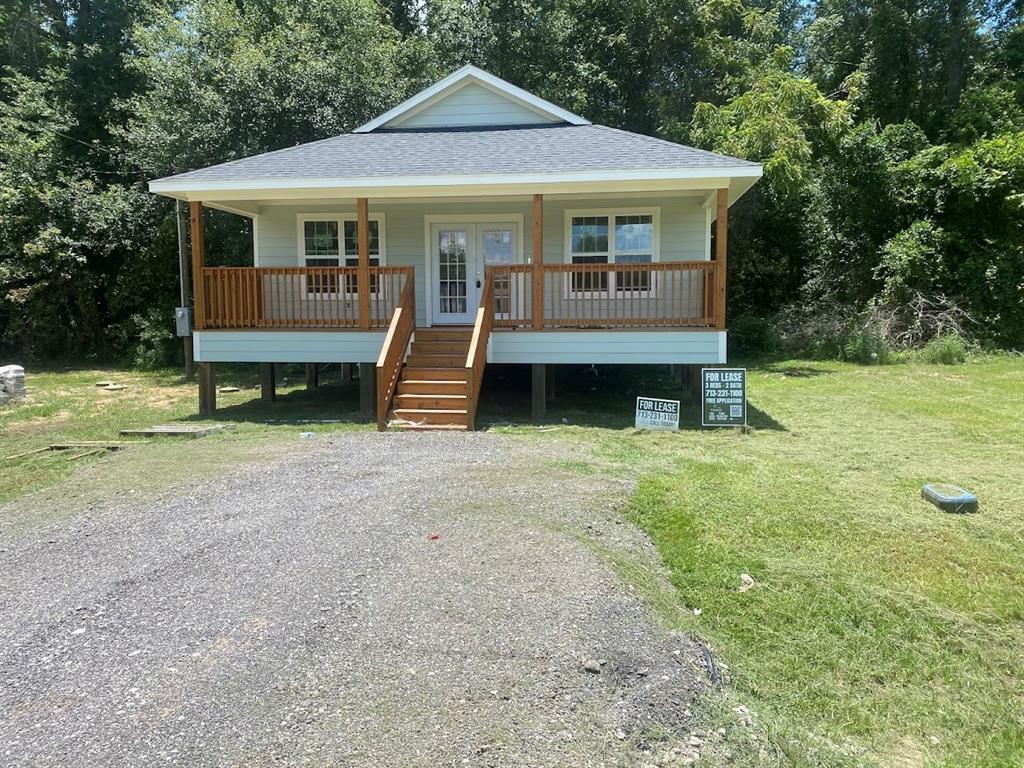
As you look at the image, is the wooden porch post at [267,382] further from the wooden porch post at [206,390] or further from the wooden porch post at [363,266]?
the wooden porch post at [363,266]

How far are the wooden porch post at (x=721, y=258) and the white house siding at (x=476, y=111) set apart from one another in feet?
16.0

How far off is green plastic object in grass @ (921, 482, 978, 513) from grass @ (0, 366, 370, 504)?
6.58 metres

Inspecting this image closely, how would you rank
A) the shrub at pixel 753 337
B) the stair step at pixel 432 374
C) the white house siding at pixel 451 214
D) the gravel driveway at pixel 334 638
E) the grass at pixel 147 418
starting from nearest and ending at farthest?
the gravel driveway at pixel 334 638 < the grass at pixel 147 418 < the stair step at pixel 432 374 < the white house siding at pixel 451 214 < the shrub at pixel 753 337

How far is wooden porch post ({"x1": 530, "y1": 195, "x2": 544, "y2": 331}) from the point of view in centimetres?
1020

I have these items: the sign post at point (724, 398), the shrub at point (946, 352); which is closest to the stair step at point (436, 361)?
the sign post at point (724, 398)

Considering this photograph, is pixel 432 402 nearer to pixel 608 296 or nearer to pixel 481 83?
pixel 608 296

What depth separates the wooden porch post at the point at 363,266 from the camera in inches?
410

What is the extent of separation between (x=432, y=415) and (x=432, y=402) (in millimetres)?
214

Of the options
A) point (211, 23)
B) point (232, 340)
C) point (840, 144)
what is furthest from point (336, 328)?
point (840, 144)

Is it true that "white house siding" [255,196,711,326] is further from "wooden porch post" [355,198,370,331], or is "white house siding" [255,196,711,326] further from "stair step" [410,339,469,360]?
"wooden porch post" [355,198,370,331]

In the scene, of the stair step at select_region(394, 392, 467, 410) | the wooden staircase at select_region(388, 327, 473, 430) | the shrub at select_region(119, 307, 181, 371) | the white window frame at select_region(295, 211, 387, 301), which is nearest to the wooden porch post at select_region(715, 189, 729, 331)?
the wooden staircase at select_region(388, 327, 473, 430)

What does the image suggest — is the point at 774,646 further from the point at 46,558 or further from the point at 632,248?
the point at 632,248

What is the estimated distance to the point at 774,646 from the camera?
375 centimetres

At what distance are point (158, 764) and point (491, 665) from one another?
1407 millimetres
